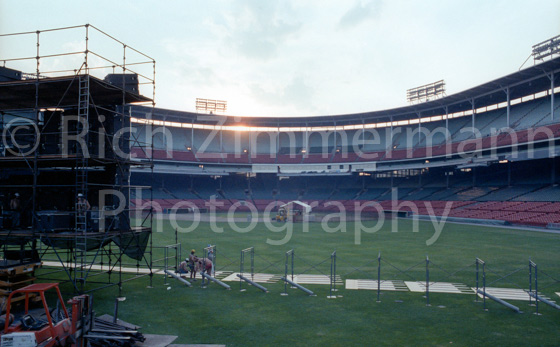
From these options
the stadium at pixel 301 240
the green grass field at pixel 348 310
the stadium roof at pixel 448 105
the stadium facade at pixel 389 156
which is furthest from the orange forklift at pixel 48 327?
the stadium roof at pixel 448 105

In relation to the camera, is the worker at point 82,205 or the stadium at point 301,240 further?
the worker at point 82,205

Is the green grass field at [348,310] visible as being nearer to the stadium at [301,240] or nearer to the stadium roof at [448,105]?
the stadium at [301,240]

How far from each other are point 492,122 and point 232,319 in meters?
61.4

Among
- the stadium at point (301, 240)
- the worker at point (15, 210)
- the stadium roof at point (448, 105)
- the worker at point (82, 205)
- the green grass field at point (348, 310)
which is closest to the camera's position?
the green grass field at point (348, 310)

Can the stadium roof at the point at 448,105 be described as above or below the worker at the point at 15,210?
above

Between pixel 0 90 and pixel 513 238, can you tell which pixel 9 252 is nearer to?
pixel 0 90

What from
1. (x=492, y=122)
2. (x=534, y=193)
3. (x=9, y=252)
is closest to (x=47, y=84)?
(x=9, y=252)

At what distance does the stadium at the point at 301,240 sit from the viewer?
12.4 meters

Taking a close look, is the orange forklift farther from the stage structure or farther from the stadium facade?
the stadium facade

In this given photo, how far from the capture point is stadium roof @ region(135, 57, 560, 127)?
4916 cm

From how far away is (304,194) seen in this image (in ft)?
259

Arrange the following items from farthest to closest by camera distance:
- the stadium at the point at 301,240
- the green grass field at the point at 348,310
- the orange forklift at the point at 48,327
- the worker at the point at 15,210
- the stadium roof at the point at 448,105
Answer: the stadium roof at the point at 448,105
the worker at the point at 15,210
the stadium at the point at 301,240
the green grass field at the point at 348,310
the orange forklift at the point at 48,327

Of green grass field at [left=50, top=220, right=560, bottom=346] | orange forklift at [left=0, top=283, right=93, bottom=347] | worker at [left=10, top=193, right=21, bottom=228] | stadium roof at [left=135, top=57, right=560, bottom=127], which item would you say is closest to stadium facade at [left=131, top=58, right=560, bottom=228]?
stadium roof at [left=135, top=57, right=560, bottom=127]

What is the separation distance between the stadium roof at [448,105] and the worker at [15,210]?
5282 centimetres
